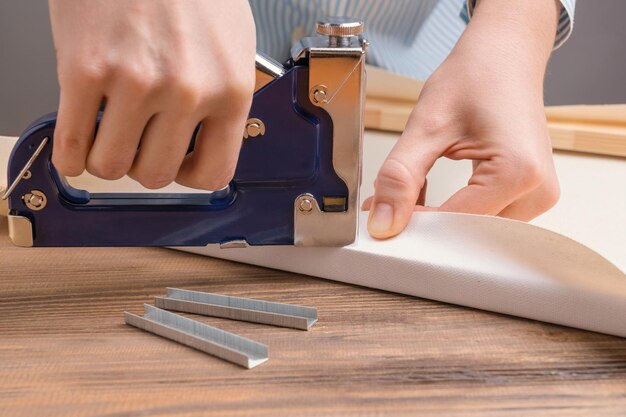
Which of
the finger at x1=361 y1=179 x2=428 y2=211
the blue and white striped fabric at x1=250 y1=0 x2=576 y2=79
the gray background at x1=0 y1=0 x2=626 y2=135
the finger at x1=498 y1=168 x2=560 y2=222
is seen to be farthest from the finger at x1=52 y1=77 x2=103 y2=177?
the gray background at x1=0 y1=0 x2=626 y2=135

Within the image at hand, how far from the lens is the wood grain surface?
0.69m

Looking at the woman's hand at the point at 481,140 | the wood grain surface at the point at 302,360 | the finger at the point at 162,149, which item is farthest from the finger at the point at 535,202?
the finger at the point at 162,149

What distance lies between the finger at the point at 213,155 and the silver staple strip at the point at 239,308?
0.13 metres

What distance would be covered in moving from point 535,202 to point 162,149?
1.89 feet

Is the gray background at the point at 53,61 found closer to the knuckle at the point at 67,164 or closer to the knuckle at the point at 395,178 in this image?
the knuckle at the point at 395,178

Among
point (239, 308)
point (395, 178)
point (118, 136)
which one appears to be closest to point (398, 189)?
point (395, 178)

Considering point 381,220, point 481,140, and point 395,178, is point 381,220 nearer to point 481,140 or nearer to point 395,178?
point 395,178

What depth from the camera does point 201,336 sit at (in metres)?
0.81

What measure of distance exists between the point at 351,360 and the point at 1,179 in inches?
29.8

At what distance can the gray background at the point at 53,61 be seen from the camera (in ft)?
8.20

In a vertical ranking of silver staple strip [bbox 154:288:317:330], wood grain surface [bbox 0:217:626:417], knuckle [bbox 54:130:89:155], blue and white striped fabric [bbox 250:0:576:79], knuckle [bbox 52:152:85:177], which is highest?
blue and white striped fabric [bbox 250:0:576:79]

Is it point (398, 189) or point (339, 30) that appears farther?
point (398, 189)

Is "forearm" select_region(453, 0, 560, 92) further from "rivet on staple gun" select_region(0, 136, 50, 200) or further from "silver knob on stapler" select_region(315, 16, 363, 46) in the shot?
"rivet on staple gun" select_region(0, 136, 50, 200)

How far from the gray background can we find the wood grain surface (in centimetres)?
177
